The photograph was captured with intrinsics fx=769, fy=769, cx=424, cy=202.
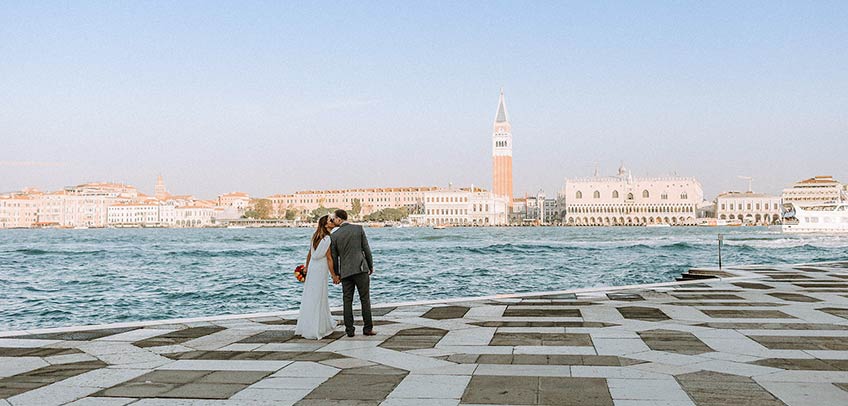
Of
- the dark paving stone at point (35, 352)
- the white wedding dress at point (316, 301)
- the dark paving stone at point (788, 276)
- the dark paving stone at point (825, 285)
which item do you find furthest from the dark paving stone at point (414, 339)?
the dark paving stone at point (788, 276)

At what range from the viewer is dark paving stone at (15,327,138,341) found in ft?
24.7

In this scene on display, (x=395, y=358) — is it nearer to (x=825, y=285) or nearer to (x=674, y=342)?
(x=674, y=342)

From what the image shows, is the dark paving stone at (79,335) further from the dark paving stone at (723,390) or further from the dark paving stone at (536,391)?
the dark paving stone at (723,390)

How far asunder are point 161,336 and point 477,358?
11.0ft

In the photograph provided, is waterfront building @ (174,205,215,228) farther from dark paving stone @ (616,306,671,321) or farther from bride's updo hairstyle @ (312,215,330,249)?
bride's updo hairstyle @ (312,215,330,249)

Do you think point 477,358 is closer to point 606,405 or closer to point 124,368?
point 606,405

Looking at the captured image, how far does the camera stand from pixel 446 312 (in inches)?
375

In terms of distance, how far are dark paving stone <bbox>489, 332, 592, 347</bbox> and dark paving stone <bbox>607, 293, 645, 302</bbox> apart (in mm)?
3889

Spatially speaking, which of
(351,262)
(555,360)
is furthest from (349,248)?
(555,360)

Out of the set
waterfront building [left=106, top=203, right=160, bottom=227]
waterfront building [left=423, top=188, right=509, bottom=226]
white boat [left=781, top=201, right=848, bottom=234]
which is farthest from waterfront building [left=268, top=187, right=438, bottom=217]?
white boat [left=781, top=201, right=848, bottom=234]

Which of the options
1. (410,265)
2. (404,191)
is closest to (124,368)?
(410,265)

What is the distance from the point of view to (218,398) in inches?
188

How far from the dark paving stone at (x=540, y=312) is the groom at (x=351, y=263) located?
7.23 ft

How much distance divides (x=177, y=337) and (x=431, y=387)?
3.49 meters
